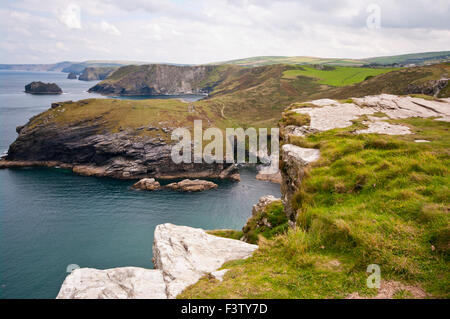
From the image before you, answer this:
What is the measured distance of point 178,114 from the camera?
142000 mm

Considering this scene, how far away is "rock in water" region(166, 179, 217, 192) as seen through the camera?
88.7 m

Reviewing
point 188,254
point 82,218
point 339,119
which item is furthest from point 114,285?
point 82,218

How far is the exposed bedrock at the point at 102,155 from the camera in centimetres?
10300

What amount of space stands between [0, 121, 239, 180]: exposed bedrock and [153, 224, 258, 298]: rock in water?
280 feet

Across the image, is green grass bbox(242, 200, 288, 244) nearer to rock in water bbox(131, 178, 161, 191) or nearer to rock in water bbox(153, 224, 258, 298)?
rock in water bbox(153, 224, 258, 298)

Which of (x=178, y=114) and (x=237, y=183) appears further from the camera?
(x=178, y=114)

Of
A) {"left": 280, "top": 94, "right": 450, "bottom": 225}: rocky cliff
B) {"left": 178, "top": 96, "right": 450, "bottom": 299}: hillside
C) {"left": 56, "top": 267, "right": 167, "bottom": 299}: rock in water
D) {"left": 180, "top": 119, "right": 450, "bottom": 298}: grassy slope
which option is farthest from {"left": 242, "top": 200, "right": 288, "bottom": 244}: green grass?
{"left": 56, "top": 267, "right": 167, "bottom": 299}: rock in water

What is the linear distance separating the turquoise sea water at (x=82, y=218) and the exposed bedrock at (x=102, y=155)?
6.66 meters

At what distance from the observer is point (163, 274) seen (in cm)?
1156

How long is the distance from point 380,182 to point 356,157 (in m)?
2.19

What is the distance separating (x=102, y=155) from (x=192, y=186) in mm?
45862
